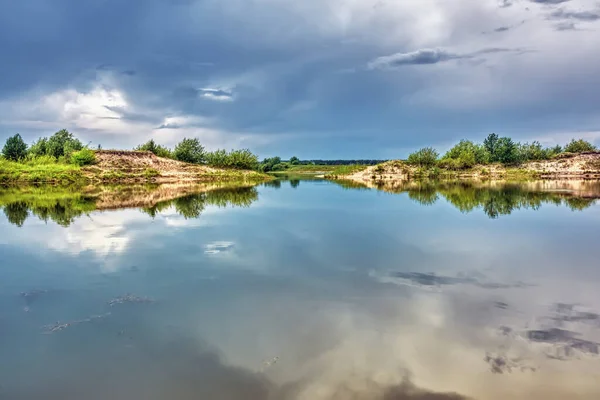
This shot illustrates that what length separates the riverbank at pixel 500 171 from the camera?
7888cm

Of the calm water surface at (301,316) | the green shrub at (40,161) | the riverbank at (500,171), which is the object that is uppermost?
Result: the green shrub at (40,161)

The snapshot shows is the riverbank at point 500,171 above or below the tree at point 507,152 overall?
below

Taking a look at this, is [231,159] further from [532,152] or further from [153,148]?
[532,152]

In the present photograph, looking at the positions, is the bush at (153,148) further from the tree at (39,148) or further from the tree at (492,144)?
the tree at (492,144)

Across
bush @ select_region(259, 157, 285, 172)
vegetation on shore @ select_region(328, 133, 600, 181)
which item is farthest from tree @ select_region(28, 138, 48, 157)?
bush @ select_region(259, 157, 285, 172)

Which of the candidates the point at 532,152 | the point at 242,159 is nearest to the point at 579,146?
the point at 532,152

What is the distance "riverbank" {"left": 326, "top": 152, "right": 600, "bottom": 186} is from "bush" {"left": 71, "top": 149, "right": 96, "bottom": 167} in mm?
45866

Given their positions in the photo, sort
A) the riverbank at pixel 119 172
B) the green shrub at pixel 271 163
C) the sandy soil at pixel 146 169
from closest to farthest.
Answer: the riverbank at pixel 119 172
the sandy soil at pixel 146 169
the green shrub at pixel 271 163

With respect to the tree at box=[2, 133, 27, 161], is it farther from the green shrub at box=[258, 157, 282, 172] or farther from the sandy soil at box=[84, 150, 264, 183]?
the green shrub at box=[258, 157, 282, 172]

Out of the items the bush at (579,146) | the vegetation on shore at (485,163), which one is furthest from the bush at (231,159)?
the bush at (579,146)

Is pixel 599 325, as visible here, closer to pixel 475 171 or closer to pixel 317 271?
pixel 317 271

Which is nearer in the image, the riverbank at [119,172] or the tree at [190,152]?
the riverbank at [119,172]

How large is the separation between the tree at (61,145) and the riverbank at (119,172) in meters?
6.19

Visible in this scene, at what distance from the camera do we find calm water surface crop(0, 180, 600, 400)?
19.0ft
